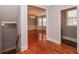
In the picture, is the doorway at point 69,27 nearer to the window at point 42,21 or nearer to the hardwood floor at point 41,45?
the hardwood floor at point 41,45

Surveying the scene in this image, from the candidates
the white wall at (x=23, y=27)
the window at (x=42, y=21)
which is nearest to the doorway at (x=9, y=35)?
the white wall at (x=23, y=27)

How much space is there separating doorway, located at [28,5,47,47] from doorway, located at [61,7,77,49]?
358 millimetres

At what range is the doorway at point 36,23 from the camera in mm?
1475

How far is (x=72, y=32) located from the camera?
1.53 metres

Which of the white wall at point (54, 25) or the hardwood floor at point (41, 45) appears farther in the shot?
the white wall at point (54, 25)

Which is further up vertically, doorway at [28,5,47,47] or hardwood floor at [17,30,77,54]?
doorway at [28,5,47,47]

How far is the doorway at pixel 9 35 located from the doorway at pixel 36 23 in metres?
0.27

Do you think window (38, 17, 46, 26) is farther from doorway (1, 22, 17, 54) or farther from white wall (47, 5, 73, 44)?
doorway (1, 22, 17, 54)

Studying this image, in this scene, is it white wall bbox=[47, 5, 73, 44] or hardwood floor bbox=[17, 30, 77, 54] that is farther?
white wall bbox=[47, 5, 73, 44]

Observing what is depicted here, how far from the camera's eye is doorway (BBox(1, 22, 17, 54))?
149cm

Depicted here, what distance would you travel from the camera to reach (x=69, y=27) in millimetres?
1577

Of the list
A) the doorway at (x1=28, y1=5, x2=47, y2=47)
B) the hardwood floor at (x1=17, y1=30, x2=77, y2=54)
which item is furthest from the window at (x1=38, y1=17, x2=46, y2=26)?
the hardwood floor at (x1=17, y1=30, x2=77, y2=54)

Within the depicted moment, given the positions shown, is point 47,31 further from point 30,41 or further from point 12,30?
point 12,30

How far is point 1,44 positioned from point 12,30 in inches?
14.6
